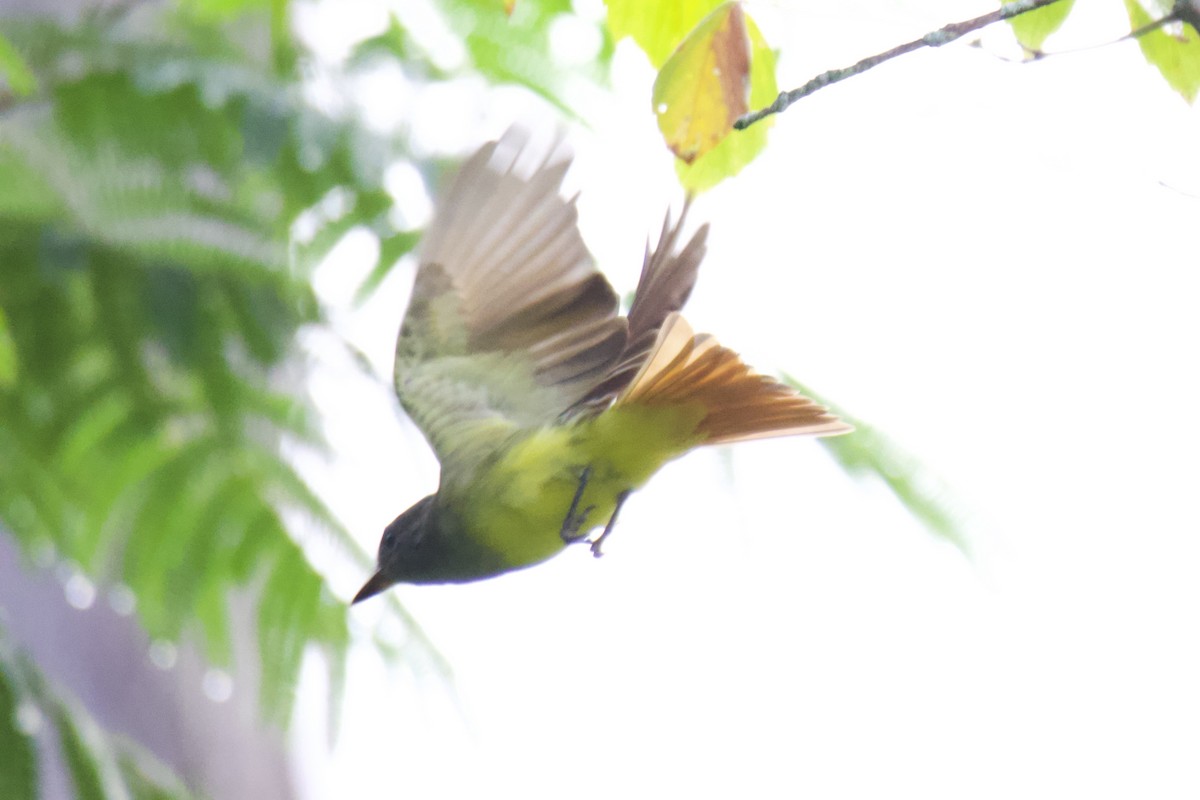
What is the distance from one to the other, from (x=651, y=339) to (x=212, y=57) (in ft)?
3.43

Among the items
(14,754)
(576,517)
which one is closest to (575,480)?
(576,517)

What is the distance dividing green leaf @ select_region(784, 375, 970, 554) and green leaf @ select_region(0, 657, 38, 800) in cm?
83

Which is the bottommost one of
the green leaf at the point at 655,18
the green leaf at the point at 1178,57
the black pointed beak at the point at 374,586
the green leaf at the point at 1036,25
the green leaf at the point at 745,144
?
the black pointed beak at the point at 374,586

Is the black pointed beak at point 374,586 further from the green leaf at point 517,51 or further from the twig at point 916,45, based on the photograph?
the green leaf at point 517,51

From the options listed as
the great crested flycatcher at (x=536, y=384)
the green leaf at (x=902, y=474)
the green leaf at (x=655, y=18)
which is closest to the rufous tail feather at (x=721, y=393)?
the great crested flycatcher at (x=536, y=384)

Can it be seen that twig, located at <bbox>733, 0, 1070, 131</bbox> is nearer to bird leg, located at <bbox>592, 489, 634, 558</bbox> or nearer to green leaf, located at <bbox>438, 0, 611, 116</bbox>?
bird leg, located at <bbox>592, 489, 634, 558</bbox>

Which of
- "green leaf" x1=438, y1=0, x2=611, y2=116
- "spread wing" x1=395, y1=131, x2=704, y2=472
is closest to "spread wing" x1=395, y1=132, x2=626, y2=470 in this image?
"spread wing" x1=395, y1=131, x2=704, y2=472

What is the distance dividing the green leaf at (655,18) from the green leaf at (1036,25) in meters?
0.13

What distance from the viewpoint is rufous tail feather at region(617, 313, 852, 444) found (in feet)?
2.18

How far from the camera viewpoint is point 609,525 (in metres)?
0.72

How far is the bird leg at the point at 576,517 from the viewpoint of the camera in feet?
2.38

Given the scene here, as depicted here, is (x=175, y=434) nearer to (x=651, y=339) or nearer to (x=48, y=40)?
(x=48, y=40)

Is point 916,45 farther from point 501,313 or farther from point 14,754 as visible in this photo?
point 14,754

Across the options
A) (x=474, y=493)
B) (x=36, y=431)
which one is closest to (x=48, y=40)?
(x=36, y=431)
